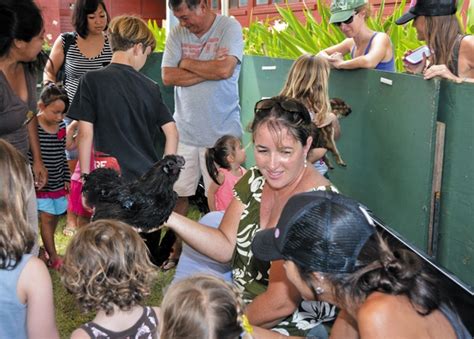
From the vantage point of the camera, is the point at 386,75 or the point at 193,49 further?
the point at 193,49

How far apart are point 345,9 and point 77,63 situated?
2163 millimetres

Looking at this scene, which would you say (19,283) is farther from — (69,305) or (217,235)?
(69,305)

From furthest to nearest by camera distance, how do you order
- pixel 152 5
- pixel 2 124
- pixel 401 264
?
pixel 152 5 → pixel 2 124 → pixel 401 264

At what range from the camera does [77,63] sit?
5285 millimetres

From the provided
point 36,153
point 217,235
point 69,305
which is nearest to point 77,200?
point 36,153

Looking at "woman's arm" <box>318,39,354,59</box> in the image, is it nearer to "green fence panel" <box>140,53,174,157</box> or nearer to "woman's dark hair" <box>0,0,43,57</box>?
"green fence panel" <box>140,53,174,157</box>

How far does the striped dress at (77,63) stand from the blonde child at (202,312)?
3709 mm

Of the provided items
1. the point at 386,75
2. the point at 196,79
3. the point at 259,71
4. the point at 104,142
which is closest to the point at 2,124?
the point at 104,142

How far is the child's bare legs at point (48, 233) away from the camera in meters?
4.82

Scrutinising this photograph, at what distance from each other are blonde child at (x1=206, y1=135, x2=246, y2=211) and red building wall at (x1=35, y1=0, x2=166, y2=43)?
14934 millimetres

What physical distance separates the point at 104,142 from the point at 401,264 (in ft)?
8.38

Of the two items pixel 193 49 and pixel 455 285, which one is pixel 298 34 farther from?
pixel 455 285

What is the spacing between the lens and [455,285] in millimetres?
2105

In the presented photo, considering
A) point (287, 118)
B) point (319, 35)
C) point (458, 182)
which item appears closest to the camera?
point (287, 118)
